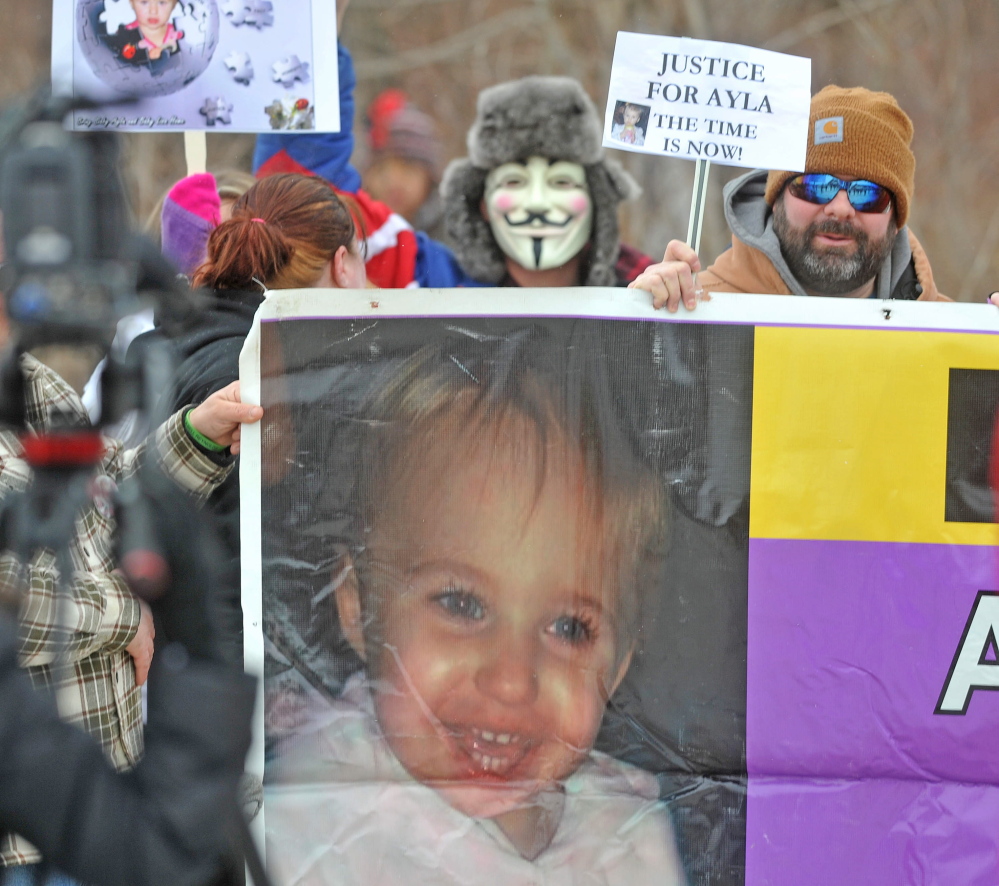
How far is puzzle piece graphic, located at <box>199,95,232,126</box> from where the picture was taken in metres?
2.89

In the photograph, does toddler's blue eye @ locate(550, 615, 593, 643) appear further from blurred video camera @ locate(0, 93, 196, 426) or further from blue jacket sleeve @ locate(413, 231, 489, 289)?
blue jacket sleeve @ locate(413, 231, 489, 289)

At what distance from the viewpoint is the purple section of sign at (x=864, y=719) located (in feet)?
6.43

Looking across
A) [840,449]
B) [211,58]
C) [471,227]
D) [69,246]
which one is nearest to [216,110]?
[211,58]

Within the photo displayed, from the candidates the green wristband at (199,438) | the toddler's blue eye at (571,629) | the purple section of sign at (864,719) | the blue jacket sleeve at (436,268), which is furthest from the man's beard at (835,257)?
the blue jacket sleeve at (436,268)

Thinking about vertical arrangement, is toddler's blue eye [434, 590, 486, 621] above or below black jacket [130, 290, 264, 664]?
below

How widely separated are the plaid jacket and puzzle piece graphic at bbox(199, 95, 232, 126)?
116 cm

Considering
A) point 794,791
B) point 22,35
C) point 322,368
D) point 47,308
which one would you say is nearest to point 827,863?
point 794,791

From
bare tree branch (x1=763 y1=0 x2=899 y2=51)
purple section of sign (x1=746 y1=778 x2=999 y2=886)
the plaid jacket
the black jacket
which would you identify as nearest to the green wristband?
the plaid jacket

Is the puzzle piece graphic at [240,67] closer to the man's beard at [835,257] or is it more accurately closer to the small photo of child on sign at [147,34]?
the small photo of child on sign at [147,34]

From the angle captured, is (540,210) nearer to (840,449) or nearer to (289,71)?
(289,71)

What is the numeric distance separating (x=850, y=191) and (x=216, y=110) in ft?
4.56

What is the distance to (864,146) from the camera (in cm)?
254

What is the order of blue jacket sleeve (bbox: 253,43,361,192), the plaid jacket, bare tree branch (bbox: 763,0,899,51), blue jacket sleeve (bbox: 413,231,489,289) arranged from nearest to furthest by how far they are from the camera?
the plaid jacket
blue jacket sleeve (bbox: 253,43,361,192)
blue jacket sleeve (bbox: 413,231,489,289)
bare tree branch (bbox: 763,0,899,51)

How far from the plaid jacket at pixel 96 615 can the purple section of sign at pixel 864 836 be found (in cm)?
93
